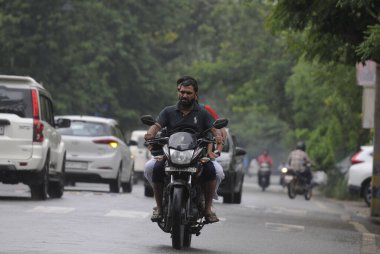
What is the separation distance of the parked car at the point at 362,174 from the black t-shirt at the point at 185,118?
1853cm

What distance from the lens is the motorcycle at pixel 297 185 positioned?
3666 centimetres

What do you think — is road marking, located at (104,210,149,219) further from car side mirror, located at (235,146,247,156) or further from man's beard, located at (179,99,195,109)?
car side mirror, located at (235,146,247,156)

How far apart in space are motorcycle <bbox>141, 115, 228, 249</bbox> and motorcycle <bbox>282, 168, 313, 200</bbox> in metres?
23.4

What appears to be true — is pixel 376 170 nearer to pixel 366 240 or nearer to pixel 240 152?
pixel 240 152

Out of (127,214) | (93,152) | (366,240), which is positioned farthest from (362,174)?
(366,240)

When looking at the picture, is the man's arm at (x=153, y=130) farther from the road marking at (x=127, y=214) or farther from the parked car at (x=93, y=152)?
the parked car at (x=93, y=152)

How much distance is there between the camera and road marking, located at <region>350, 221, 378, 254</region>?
47.4 ft

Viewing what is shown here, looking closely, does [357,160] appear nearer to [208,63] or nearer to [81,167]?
[81,167]

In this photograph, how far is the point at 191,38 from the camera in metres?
69.0

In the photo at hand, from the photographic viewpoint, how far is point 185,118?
44.4 ft

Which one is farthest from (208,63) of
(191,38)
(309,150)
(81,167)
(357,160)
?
(81,167)

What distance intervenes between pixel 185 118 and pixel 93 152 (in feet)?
48.7

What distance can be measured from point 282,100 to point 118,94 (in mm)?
8412

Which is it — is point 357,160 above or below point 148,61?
below
